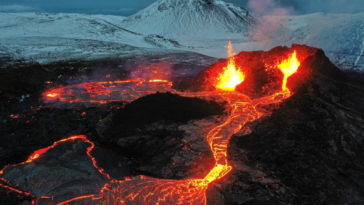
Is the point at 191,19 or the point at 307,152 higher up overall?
the point at 191,19

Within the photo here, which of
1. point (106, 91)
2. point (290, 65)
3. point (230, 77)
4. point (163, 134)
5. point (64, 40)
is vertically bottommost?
point (163, 134)

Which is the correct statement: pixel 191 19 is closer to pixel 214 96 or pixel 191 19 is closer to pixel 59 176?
pixel 214 96

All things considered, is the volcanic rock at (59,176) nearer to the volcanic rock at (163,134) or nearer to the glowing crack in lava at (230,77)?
the volcanic rock at (163,134)

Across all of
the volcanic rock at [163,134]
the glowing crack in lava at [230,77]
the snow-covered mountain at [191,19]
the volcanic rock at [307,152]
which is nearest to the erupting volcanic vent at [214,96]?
the glowing crack in lava at [230,77]

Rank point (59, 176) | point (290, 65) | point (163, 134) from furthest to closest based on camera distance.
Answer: point (290, 65), point (163, 134), point (59, 176)

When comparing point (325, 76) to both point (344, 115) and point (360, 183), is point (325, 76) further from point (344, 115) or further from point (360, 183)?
point (360, 183)

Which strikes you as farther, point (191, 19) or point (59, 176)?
point (191, 19)

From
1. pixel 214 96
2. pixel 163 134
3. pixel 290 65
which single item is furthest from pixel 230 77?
pixel 163 134
